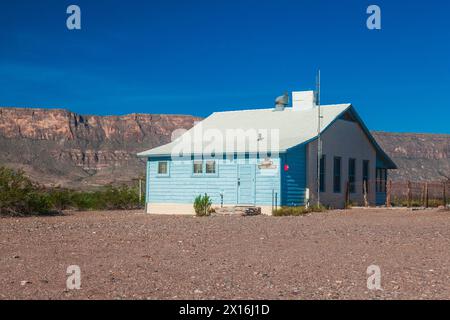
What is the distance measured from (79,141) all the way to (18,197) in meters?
87.3

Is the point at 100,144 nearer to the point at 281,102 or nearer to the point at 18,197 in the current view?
the point at 281,102

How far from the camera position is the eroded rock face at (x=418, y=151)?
100 metres

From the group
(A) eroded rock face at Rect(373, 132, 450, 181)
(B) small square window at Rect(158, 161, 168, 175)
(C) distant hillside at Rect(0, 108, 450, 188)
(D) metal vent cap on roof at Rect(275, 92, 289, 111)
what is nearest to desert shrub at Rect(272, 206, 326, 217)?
(B) small square window at Rect(158, 161, 168, 175)

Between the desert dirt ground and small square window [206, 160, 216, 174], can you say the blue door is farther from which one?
the desert dirt ground

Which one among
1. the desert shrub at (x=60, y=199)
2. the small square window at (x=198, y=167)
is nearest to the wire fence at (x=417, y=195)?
the small square window at (x=198, y=167)

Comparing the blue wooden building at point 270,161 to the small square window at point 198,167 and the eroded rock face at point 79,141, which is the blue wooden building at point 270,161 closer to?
the small square window at point 198,167

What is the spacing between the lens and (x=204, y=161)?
2691 centimetres

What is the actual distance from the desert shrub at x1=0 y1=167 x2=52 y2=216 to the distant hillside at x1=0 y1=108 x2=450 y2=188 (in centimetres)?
6267

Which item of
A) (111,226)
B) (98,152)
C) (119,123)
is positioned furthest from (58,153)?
(111,226)

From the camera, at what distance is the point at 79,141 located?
110 meters

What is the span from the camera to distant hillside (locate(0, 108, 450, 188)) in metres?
94.8

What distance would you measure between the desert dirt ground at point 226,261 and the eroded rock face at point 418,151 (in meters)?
85.9

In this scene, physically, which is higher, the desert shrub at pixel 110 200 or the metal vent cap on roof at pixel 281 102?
the metal vent cap on roof at pixel 281 102

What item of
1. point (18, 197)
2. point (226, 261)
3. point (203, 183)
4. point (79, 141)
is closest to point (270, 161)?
point (203, 183)
